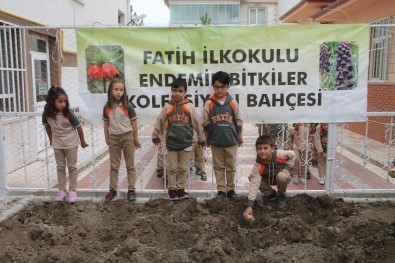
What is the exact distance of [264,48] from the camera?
4.79 m

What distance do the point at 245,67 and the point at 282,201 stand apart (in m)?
1.70

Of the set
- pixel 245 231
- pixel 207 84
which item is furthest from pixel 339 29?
pixel 245 231

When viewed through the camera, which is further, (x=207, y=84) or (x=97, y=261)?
(x=207, y=84)

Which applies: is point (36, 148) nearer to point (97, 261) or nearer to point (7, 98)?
point (7, 98)

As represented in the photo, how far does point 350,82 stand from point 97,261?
144 inches

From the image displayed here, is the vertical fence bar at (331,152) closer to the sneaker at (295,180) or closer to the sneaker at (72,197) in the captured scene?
the sneaker at (295,180)

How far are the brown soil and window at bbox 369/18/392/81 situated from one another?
18.8 ft

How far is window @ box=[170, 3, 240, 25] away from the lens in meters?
32.7

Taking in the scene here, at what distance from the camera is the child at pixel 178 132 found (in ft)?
15.2

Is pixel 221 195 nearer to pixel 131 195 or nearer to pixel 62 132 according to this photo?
pixel 131 195

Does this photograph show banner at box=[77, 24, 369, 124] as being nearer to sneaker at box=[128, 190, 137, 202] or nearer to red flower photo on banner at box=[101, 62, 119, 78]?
red flower photo on banner at box=[101, 62, 119, 78]

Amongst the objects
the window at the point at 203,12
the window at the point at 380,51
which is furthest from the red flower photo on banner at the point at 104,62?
the window at the point at 203,12

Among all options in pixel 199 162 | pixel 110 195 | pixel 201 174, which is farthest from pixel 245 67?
pixel 110 195

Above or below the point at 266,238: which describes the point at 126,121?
above
